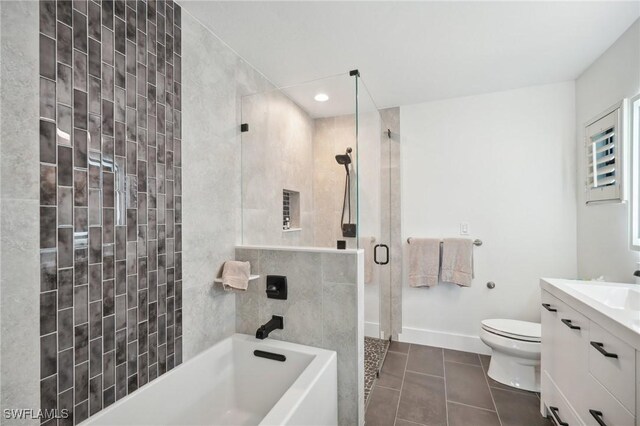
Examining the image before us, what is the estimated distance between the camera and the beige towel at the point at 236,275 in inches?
67.9

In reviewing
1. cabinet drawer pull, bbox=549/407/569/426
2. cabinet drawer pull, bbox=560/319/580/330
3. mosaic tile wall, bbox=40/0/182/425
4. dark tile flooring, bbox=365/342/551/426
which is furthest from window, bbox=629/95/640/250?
mosaic tile wall, bbox=40/0/182/425

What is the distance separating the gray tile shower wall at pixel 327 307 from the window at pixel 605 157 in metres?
1.79

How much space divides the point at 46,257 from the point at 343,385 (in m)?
1.56

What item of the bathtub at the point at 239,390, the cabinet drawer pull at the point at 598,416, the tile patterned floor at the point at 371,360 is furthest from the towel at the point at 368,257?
the cabinet drawer pull at the point at 598,416

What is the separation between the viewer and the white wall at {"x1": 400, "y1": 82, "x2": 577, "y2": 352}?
251 centimetres

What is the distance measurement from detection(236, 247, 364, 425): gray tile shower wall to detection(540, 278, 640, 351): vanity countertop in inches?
41.8

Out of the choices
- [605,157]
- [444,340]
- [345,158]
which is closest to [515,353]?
[444,340]

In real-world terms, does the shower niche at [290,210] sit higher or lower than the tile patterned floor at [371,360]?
higher

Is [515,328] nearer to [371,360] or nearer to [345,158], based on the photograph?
[371,360]

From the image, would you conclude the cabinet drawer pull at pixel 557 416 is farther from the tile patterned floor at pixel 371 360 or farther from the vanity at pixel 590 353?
the tile patterned floor at pixel 371 360

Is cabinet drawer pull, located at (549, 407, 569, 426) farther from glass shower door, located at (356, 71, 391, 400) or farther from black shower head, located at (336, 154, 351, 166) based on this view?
black shower head, located at (336, 154, 351, 166)

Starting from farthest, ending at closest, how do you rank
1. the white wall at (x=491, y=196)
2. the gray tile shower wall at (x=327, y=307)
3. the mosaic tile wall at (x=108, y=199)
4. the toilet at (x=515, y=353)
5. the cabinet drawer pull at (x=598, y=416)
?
the white wall at (x=491, y=196)
the toilet at (x=515, y=353)
the gray tile shower wall at (x=327, y=307)
the cabinet drawer pull at (x=598, y=416)
the mosaic tile wall at (x=108, y=199)

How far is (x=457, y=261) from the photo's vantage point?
2.70 metres

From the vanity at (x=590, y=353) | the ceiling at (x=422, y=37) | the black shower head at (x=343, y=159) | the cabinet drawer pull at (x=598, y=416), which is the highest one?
the ceiling at (x=422, y=37)
